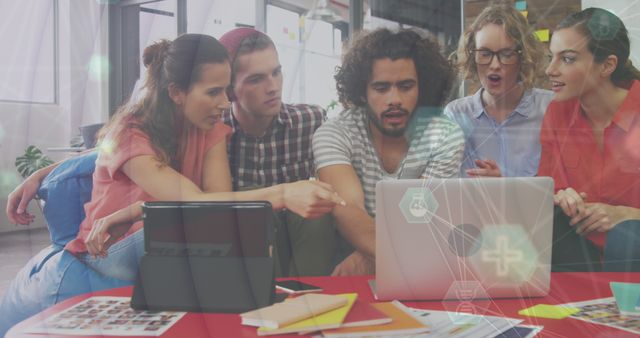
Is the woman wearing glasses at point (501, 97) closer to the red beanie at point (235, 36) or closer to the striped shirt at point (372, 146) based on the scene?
the striped shirt at point (372, 146)

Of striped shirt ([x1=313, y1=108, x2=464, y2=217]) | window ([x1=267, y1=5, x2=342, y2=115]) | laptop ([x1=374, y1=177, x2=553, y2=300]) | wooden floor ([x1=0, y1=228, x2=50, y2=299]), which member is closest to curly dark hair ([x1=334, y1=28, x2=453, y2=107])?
striped shirt ([x1=313, y1=108, x2=464, y2=217])

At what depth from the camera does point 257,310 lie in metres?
0.34

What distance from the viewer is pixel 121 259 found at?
1.49ft

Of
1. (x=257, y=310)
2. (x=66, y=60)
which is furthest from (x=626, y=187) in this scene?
(x=66, y=60)

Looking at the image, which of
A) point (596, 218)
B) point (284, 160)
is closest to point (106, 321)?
point (284, 160)

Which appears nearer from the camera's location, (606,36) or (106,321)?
(106,321)

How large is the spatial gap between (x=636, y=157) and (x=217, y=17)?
1.67 feet

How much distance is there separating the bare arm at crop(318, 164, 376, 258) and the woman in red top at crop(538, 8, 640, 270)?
0.65 ft

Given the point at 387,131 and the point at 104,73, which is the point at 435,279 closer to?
the point at 104,73

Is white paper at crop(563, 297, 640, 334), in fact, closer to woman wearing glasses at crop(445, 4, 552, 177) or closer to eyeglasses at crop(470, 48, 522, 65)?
woman wearing glasses at crop(445, 4, 552, 177)

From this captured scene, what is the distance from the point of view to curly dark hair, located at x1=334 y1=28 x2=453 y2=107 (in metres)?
0.62

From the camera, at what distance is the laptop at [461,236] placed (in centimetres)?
37

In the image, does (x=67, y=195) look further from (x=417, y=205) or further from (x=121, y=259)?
(x=417, y=205)

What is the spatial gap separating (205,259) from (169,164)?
9.4 inches
